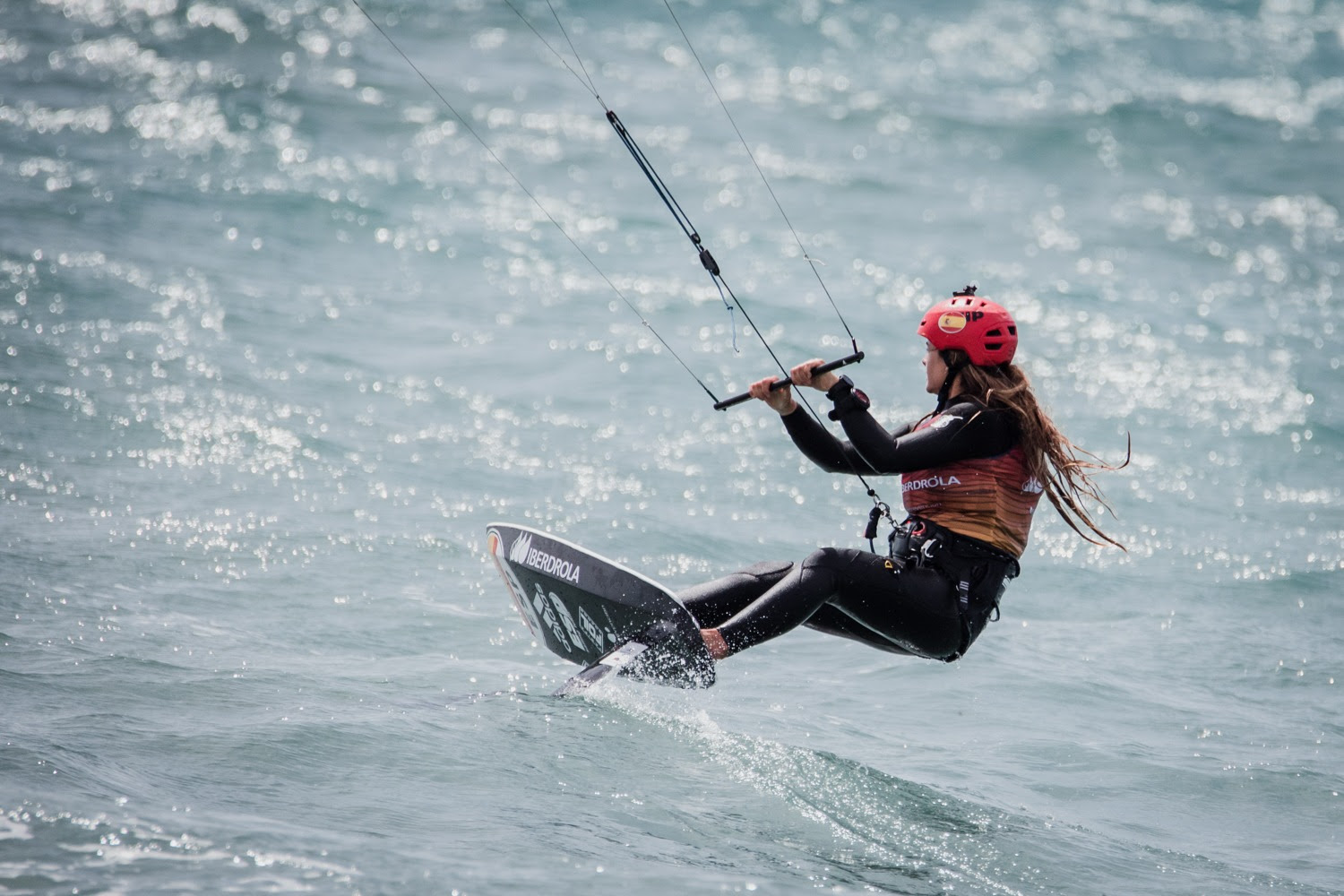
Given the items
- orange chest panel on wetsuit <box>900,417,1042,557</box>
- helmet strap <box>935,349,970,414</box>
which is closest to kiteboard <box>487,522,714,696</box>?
orange chest panel on wetsuit <box>900,417,1042,557</box>

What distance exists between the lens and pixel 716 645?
506cm

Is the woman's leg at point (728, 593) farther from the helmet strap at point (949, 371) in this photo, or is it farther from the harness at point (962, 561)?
the helmet strap at point (949, 371)

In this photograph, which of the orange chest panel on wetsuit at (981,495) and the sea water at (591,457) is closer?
the sea water at (591,457)

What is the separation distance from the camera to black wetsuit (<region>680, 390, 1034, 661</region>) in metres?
4.95

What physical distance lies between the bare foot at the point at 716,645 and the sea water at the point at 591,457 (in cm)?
38

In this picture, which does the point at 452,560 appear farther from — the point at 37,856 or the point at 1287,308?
the point at 1287,308

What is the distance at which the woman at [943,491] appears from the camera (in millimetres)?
4980

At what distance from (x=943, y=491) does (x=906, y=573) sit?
0.34 metres

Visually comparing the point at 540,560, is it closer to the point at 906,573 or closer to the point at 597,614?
the point at 597,614

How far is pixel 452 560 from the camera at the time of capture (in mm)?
7723

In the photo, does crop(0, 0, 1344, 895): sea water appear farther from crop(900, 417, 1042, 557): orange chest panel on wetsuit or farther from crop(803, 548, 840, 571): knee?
crop(900, 417, 1042, 557): orange chest panel on wetsuit

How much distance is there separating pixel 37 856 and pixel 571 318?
32.9 feet

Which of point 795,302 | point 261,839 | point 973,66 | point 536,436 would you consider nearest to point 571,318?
point 795,302

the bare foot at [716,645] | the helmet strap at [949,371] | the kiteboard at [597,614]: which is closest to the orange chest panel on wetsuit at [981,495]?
the helmet strap at [949,371]
